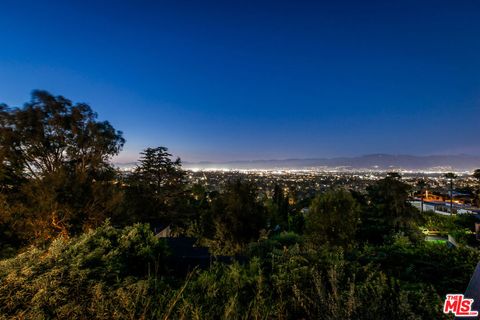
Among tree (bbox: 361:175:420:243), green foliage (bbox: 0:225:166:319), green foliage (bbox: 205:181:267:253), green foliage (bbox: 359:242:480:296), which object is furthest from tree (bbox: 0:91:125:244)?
tree (bbox: 361:175:420:243)

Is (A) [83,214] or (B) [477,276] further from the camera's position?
(A) [83,214]

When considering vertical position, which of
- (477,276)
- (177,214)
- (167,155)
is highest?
(167,155)

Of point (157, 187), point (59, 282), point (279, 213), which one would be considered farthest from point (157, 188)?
point (59, 282)

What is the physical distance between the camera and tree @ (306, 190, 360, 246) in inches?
464

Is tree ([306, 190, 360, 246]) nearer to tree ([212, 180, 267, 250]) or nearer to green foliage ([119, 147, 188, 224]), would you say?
tree ([212, 180, 267, 250])

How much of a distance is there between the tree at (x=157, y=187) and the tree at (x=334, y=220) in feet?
54.9

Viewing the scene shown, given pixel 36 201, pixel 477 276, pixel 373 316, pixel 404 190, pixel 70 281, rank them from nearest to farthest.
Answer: pixel 477 276 → pixel 373 316 → pixel 70 281 → pixel 36 201 → pixel 404 190

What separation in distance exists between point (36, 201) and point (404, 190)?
20638 millimetres

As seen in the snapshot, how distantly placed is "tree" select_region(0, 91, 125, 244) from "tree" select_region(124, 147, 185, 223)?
838cm

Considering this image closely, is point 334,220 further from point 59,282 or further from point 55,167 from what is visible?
point 55,167

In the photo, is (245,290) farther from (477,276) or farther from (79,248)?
(79,248)

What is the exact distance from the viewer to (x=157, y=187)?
86.2 ft

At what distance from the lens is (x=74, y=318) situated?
8.67 ft

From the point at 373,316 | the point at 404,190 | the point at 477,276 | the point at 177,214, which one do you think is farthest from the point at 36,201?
the point at 404,190
